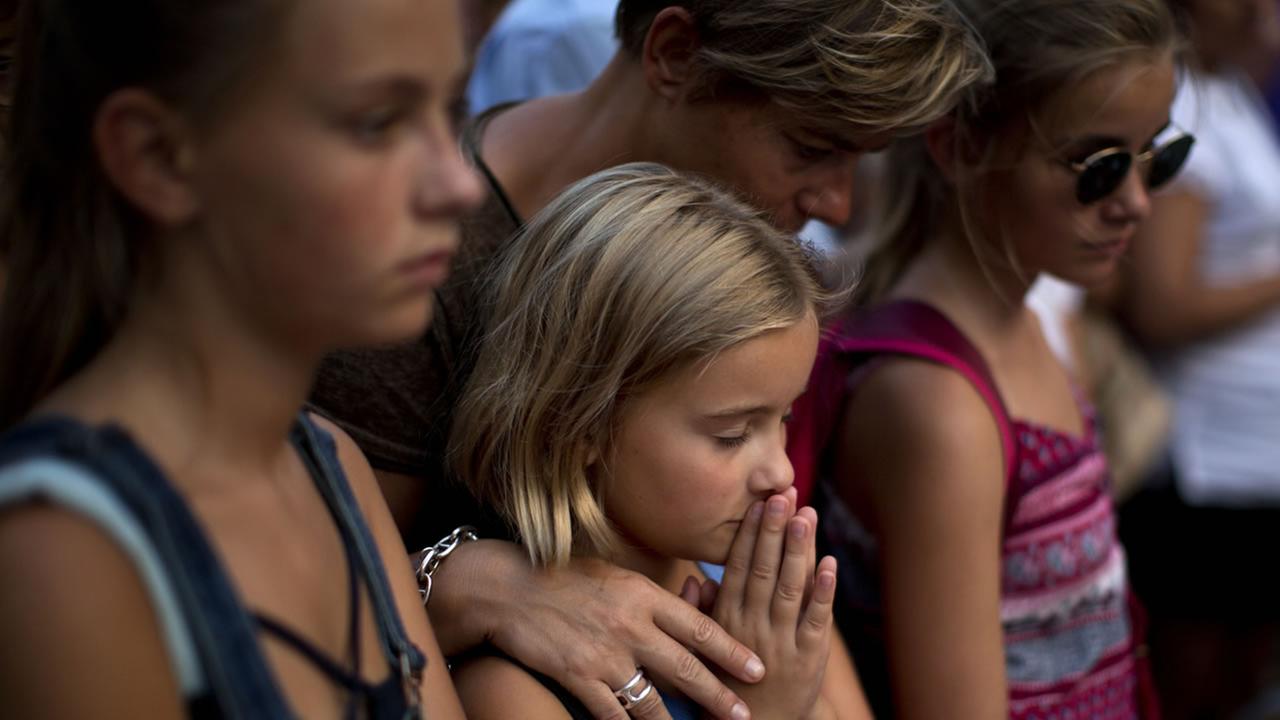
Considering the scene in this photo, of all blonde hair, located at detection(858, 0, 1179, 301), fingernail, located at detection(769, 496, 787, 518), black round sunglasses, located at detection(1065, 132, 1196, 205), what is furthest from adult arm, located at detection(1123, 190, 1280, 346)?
fingernail, located at detection(769, 496, 787, 518)

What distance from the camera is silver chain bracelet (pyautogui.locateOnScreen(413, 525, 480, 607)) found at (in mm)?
1768

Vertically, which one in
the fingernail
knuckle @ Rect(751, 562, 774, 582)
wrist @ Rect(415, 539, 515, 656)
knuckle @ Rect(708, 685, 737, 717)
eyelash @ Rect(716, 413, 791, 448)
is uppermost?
eyelash @ Rect(716, 413, 791, 448)

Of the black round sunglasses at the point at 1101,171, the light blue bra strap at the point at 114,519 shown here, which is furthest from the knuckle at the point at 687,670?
the black round sunglasses at the point at 1101,171

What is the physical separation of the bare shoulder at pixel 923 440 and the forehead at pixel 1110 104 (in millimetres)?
468

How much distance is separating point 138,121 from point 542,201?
101 cm

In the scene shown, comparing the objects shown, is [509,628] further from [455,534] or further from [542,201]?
[542,201]

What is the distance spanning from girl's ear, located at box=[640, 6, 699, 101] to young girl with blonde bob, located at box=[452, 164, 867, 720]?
1.09ft

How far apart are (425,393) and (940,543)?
823mm

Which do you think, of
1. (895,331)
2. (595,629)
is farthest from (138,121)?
(895,331)

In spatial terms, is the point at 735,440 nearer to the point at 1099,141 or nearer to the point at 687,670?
the point at 687,670

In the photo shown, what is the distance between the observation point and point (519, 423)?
1.77 m

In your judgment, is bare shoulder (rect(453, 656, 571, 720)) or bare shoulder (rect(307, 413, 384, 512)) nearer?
bare shoulder (rect(307, 413, 384, 512))

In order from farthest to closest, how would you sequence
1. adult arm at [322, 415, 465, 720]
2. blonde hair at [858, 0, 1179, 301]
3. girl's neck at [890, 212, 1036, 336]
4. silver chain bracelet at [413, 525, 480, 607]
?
girl's neck at [890, 212, 1036, 336] < blonde hair at [858, 0, 1179, 301] < silver chain bracelet at [413, 525, 480, 607] < adult arm at [322, 415, 465, 720]

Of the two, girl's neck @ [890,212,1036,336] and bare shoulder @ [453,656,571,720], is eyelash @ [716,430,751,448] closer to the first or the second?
bare shoulder @ [453,656,571,720]
